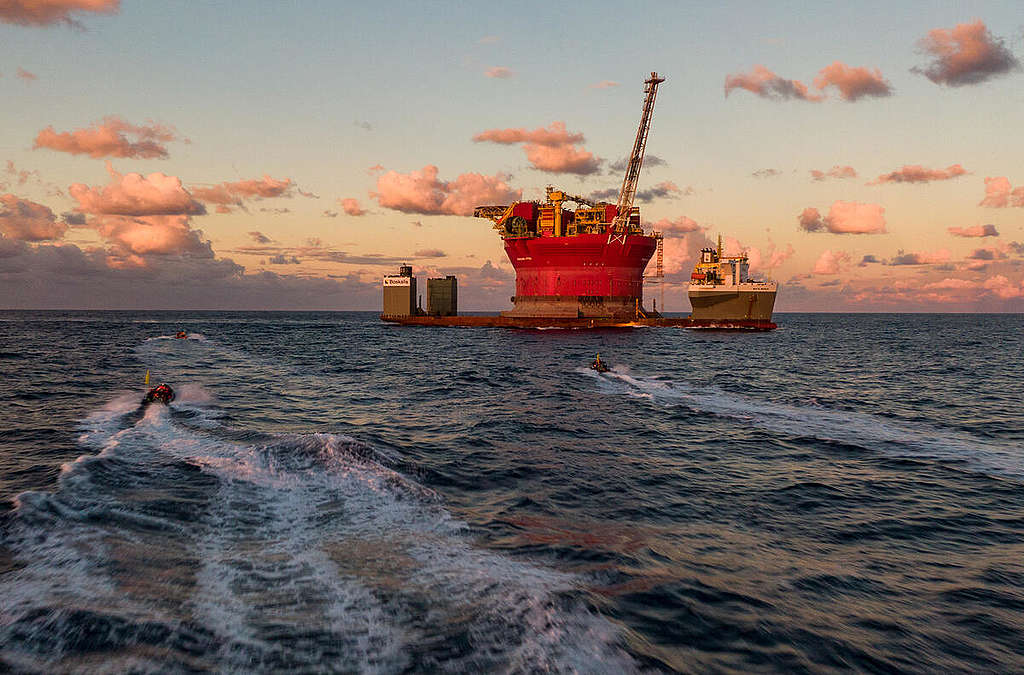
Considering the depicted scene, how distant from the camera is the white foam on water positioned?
18.7 m

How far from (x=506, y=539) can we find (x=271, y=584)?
4.37 m


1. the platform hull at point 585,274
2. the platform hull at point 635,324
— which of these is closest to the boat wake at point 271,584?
the platform hull at point 635,324

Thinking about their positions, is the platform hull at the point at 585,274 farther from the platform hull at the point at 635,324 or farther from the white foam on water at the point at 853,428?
the white foam on water at the point at 853,428

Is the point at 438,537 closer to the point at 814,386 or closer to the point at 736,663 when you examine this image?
the point at 736,663

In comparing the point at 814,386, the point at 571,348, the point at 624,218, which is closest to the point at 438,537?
the point at 814,386

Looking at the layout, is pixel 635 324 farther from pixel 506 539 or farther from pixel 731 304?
pixel 506 539

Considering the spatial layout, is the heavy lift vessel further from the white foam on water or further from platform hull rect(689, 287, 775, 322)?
the white foam on water

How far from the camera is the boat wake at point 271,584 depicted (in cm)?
700

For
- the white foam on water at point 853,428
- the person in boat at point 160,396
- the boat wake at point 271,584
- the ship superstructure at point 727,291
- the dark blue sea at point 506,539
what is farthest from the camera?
the ship superstructure at point 727,291

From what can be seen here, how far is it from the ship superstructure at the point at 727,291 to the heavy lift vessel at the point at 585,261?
189cm

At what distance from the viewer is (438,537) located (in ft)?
36.3

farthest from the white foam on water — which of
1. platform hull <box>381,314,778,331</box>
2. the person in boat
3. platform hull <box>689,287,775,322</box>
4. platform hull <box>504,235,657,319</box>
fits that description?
platform hull <box>689,287,775,322</box>

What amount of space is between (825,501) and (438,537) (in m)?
9.87

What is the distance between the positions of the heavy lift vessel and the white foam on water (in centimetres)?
6589
